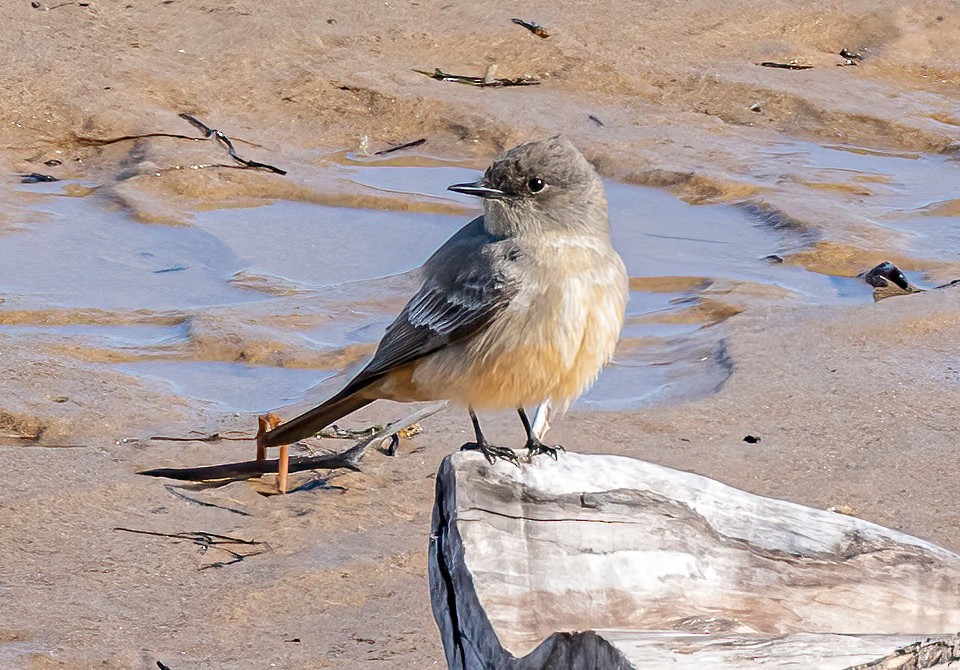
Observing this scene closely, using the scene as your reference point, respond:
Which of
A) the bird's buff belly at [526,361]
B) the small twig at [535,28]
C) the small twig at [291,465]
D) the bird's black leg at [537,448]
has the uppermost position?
the small twig at [535,28]

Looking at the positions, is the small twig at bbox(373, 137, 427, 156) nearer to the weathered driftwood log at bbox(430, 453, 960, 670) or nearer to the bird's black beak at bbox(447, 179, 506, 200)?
the bird's black beak at bbox(447, 179, 506, 200)

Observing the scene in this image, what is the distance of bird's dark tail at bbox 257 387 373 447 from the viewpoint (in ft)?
17.5

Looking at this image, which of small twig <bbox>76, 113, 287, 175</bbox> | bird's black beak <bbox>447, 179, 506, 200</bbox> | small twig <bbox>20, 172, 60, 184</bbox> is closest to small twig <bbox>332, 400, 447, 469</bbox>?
bird's black beak <bbox>447, 179, 506, 200</bbox>

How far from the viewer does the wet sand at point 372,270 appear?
5742 millimetres

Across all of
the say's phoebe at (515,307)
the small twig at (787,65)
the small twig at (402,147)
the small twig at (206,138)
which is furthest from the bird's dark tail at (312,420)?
the small twig at (787,65)

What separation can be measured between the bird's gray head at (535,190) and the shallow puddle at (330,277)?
2.50 m

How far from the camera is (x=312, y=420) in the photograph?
5.39 metres

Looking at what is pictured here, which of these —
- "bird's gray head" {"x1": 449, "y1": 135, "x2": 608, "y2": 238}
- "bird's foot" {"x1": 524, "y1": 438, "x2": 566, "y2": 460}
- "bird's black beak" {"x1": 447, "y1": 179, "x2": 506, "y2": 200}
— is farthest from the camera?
"bird's gray head" {"x1": 449, "y1": 135, "x2": 608, "y2": 238}

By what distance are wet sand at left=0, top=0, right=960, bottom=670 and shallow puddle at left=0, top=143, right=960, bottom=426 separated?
3 cm

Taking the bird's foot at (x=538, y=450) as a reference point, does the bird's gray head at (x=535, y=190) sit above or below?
above

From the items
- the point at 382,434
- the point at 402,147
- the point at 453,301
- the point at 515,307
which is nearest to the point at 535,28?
the point at 402,147

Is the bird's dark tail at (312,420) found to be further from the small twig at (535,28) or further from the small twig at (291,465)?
the small twig at (535,28)

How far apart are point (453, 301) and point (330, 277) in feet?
14.1

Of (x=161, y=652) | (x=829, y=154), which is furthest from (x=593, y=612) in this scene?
(x=829, y=154)
